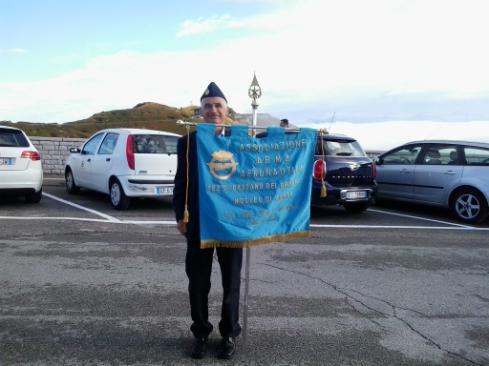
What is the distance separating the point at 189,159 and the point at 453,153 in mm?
7577

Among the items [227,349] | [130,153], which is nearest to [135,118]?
[130,153]

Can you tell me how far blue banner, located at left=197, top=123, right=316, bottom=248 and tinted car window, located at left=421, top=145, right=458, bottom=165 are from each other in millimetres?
6696

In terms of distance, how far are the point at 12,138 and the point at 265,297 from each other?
671 cm

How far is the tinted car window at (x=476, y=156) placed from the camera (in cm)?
870

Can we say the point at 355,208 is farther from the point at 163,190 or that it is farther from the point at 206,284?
the point at 206,284

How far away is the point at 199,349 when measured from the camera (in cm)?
324

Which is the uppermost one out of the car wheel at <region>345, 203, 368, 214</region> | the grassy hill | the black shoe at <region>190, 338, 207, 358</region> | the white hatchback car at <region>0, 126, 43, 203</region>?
the grassy hill

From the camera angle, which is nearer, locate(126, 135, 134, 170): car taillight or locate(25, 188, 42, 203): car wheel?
locate(126, 135, 134, 170): car taillight

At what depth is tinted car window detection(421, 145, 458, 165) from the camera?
30.2 ft

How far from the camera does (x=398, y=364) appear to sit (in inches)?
129

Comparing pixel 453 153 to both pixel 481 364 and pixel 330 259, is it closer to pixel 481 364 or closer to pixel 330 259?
pixel 330 259

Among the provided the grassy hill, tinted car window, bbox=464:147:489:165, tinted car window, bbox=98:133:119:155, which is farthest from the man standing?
the grassy hill

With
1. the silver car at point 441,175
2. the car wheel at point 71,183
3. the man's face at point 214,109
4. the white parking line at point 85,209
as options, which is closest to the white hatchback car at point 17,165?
the white parking line at point 85,209

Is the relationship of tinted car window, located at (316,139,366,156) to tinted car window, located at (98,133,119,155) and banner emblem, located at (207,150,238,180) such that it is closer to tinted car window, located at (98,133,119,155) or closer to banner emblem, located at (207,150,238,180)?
tinted car window, located at (98,133,119,155)
